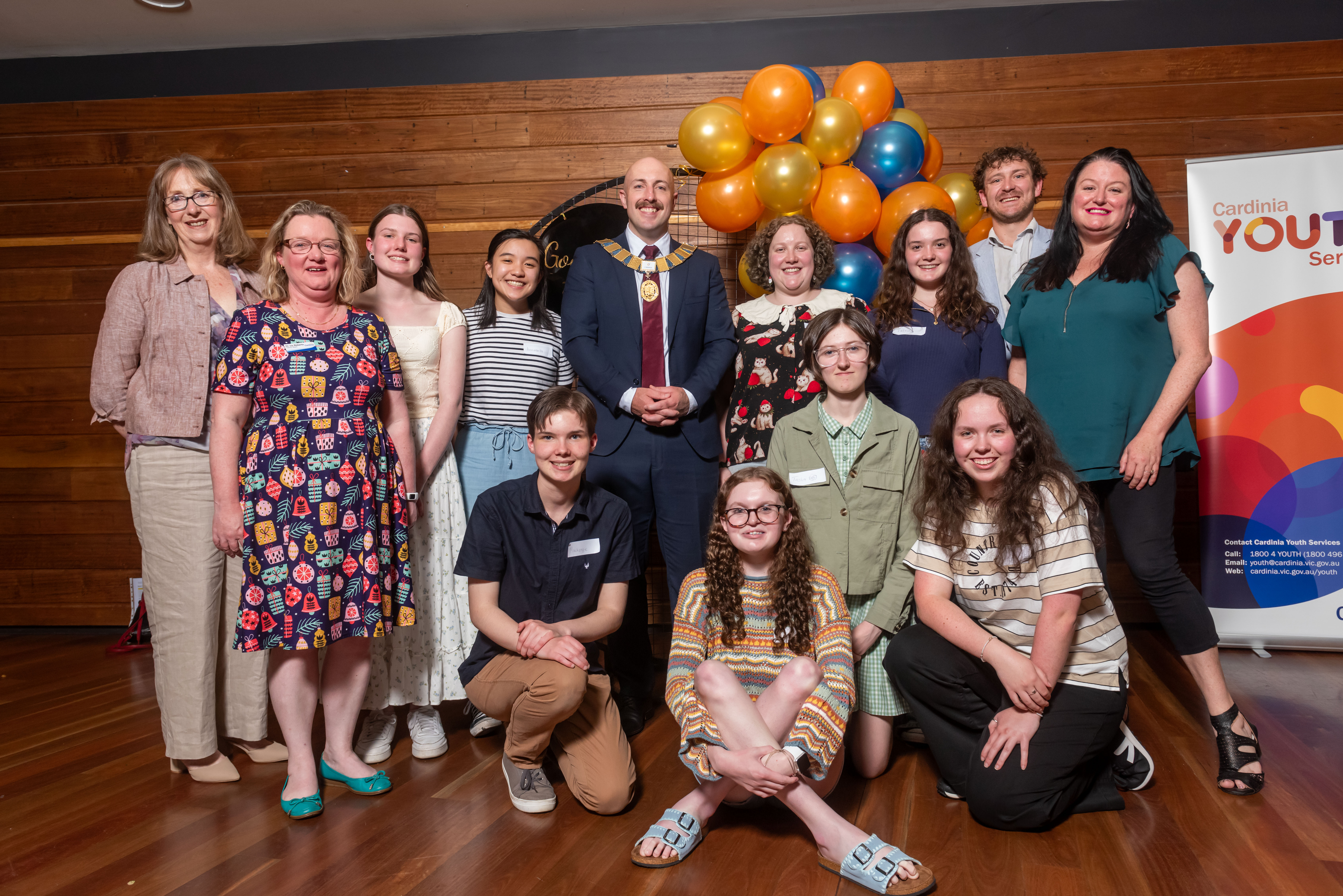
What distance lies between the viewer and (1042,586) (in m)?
1.79

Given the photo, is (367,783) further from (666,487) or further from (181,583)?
(666,487)

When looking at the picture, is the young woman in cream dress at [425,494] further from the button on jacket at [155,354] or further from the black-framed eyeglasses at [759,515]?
the black-framed eyeglasses at [759,515]

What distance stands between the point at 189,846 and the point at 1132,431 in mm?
2365

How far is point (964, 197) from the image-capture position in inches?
126

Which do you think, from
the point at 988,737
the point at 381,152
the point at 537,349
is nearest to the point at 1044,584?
the point at 988,737

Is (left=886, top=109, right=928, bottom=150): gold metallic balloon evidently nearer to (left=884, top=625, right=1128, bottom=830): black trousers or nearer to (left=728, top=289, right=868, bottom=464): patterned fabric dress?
(left=728, top=289, right=868, bottom=464): patterned fabric dress

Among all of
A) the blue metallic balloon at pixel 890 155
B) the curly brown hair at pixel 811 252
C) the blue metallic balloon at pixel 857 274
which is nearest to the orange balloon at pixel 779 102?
the blue metallic balloon at pixel 890 155

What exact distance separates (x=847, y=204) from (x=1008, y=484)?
144 centimetres

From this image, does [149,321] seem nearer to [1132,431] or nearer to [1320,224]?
[1132,431]

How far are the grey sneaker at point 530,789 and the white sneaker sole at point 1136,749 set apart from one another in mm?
1319

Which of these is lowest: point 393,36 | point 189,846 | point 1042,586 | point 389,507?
point 189,846

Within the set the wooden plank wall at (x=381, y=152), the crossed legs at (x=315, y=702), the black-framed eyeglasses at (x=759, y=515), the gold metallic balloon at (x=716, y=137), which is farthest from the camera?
the wooden plank wall at (x=381, y=152)

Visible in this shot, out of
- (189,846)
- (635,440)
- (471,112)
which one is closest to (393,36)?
(471,112)

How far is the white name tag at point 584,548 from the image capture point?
6.97 ft
